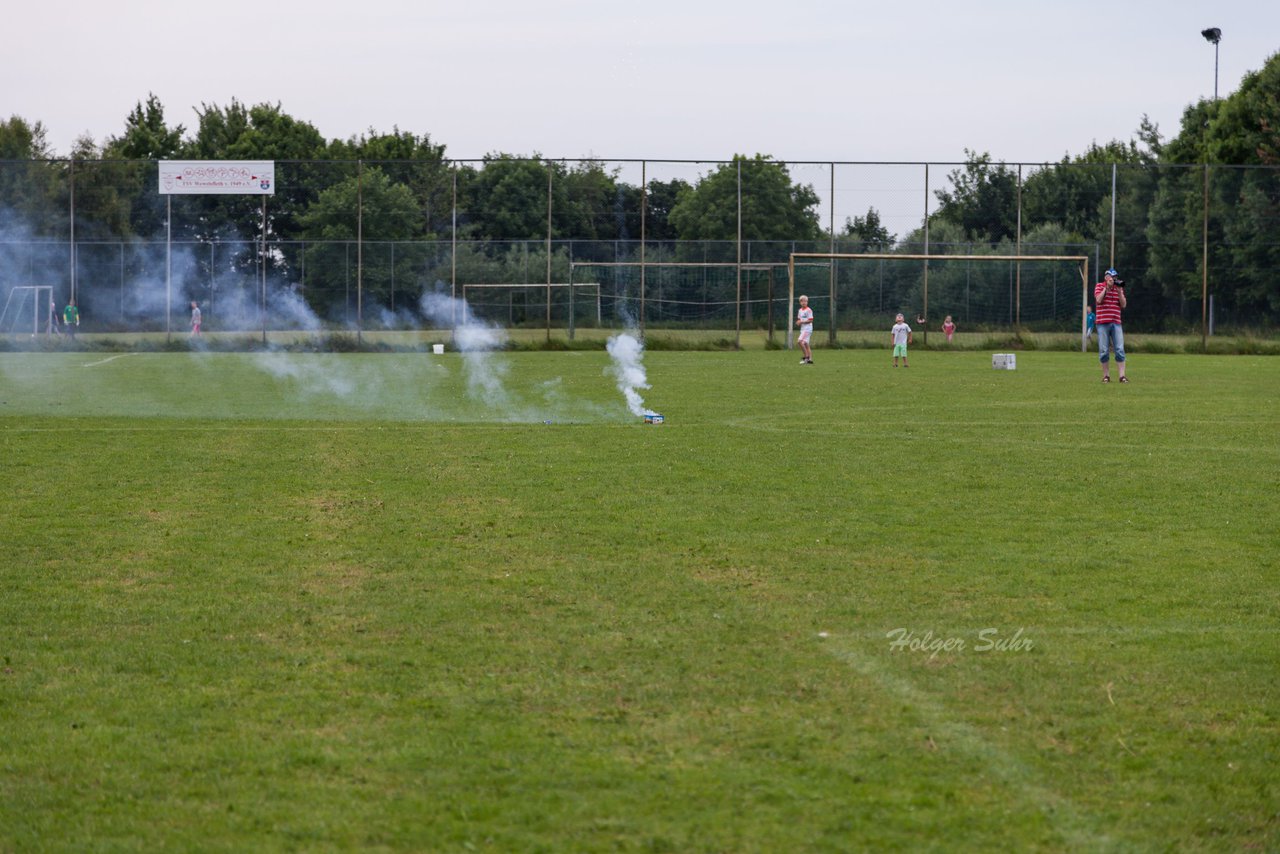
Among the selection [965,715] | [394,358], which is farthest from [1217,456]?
[394,358]

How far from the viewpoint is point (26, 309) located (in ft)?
164

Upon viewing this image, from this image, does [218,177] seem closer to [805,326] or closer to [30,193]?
[30,193]

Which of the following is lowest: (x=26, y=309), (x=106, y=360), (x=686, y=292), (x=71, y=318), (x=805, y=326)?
(x=106, y=360)

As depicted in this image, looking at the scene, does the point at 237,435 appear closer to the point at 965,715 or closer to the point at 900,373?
the point at 965,715

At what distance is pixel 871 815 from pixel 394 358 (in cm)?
3502

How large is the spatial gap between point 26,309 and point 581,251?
20.0m

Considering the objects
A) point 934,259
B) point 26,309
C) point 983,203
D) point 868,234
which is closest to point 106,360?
point 26,309

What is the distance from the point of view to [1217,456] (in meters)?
14.3

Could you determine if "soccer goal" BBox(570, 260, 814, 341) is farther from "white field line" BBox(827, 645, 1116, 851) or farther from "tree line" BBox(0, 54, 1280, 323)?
"white field line" BBox(827, 645, 1116, 851)

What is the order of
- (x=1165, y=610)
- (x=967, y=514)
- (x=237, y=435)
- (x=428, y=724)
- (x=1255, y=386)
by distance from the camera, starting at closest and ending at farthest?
(x=428, y=724)
(x=1165, y=610)
(x=967, y=514)
(x=237, y=435)
(x=1255, y=386)

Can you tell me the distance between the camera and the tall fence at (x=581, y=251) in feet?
155

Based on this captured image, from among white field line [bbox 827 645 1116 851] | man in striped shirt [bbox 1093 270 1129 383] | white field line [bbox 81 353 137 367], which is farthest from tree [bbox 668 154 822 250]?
white field line [bbox 827 645 1116 851]

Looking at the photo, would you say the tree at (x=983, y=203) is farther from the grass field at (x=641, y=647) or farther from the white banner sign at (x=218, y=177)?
the grass field at (x=641, y=647)

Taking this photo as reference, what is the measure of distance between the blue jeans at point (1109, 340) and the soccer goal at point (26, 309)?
36811 mm
